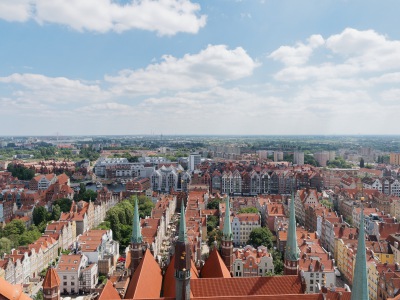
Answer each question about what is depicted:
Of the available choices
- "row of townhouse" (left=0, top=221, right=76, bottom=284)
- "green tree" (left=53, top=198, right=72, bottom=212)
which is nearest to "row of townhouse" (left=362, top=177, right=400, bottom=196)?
"green tree" (left=53, top=198, right=72, bottom=212)

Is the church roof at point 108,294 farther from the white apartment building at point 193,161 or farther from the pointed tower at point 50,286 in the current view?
the white apartment building at point 193,161

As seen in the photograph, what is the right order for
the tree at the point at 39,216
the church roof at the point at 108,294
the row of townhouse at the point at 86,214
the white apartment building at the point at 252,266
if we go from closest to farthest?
1. the church roof at the point at 108,294
2. the white apartment building at the point at 252,266
3. the row of townhouse at the point at 86,214
4. the tree at the point at 39,216

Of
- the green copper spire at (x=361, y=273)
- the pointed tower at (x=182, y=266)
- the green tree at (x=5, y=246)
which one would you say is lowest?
the green tree at (x=5, y=246)

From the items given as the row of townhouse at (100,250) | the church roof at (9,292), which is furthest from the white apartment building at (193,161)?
the church roof at (9,292)

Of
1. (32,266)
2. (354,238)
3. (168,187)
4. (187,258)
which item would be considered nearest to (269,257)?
(354,238)

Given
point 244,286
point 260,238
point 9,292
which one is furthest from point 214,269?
point 260,238

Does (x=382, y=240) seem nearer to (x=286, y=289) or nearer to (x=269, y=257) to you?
(x=269, y=257)
